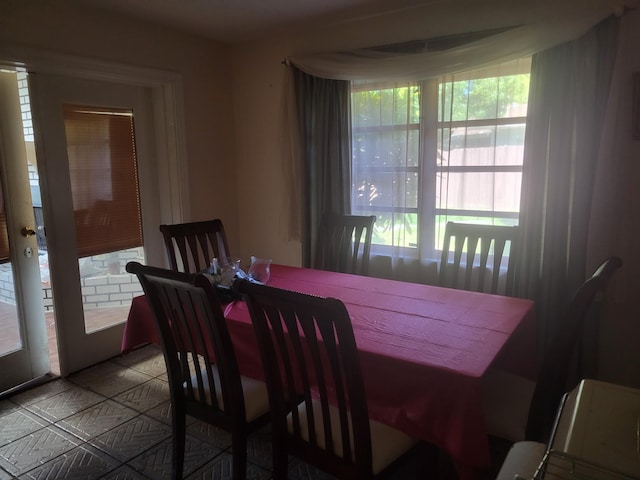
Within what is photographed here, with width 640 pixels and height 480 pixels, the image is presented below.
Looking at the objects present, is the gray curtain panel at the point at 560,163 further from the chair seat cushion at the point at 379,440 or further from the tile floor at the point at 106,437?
the tile floor at the point at 106,437

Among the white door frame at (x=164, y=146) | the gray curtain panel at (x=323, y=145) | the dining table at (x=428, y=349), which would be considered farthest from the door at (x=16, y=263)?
the gray curtain panel at (x=323, y=145)

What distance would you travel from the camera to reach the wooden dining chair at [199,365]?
1535 mm

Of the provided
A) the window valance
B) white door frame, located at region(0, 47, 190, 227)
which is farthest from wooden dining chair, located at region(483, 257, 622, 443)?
white door frame, located at region(0, 47, 190, 227)

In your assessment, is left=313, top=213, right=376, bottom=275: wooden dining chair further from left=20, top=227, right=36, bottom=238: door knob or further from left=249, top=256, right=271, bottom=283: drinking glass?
left=20, top=227, right=36, bottom=238: door knob

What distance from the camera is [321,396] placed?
1.42 meters

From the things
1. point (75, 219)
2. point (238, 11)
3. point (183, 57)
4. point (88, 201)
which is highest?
point (238, 11)

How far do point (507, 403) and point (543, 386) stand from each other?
0.29 meters

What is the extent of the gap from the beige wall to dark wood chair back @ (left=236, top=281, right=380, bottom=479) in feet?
7.25

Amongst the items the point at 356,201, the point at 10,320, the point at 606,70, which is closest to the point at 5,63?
the point at 10,320

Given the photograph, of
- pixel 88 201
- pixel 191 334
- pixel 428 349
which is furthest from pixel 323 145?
pixel 428 349

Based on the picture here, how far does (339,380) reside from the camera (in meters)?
1.35

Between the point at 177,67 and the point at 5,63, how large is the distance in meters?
1.13

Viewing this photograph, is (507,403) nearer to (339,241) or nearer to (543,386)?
(543,386)

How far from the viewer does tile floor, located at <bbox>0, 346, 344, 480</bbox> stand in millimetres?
2035
